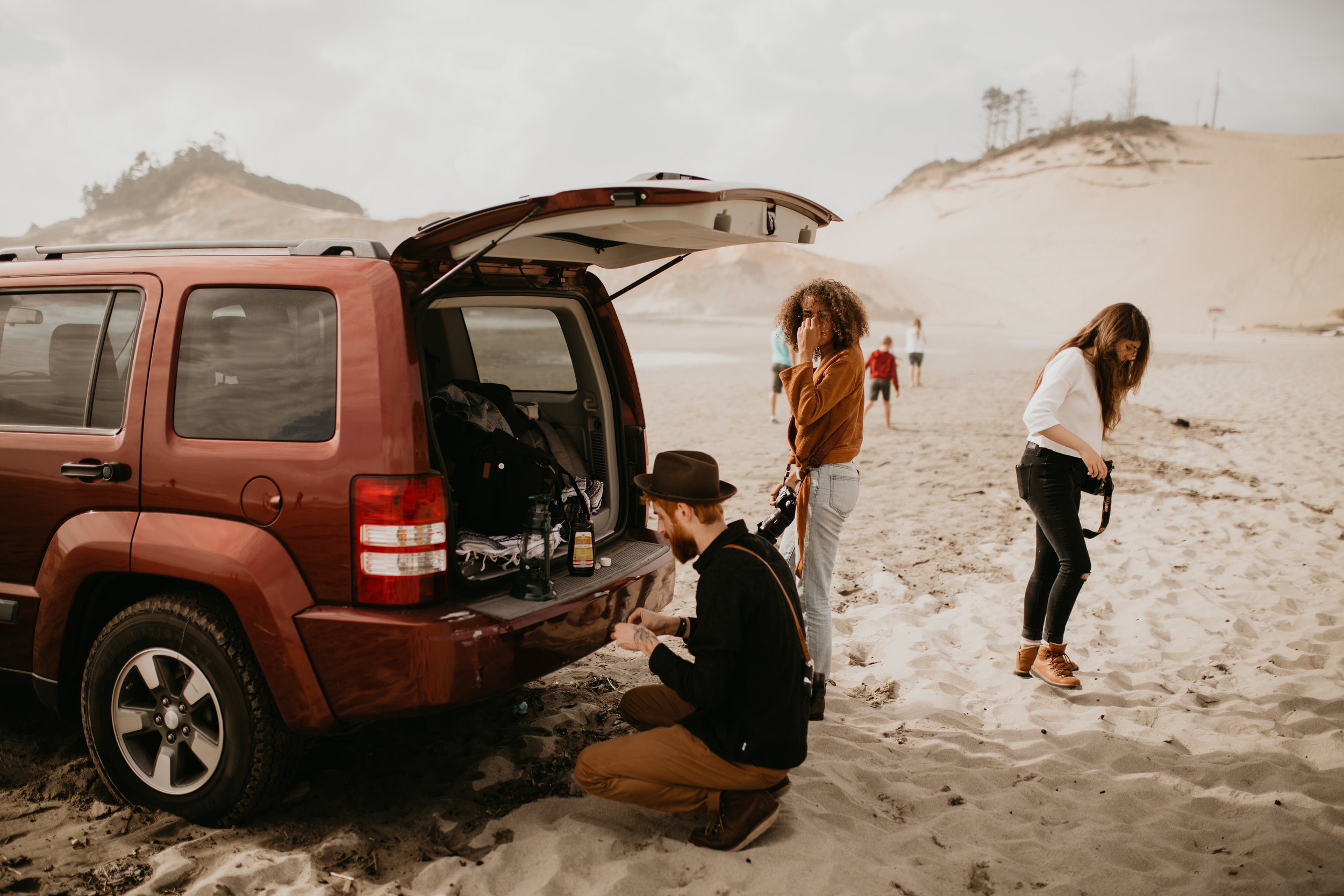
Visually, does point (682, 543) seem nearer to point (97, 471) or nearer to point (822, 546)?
point (822, 546)

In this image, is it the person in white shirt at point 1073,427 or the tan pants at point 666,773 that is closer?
the tan pants at point 666,773

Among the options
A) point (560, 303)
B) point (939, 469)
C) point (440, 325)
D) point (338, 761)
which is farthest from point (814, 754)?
point (939, 469)

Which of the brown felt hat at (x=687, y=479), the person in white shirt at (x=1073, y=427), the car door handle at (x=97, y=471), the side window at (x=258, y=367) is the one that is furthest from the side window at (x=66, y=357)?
the person in white shirt at (x=1073, y=427)

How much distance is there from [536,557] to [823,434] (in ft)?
4.82

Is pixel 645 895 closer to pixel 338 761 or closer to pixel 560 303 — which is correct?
pixel 338 761

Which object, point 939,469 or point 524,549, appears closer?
point 524,549

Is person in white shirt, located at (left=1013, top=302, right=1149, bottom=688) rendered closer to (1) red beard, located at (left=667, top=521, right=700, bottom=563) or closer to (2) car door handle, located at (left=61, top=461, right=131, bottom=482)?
(1) red beard, located at (left=667, top=521, right=700, bottom=563)

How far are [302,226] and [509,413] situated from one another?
77.2m

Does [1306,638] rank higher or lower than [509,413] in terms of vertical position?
lower

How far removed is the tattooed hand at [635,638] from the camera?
2.95 metres

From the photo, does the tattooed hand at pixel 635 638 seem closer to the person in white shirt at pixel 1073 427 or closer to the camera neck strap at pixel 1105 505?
the person in white shirt at pixel 1073 427

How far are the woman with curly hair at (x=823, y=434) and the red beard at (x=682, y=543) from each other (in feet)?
3.96

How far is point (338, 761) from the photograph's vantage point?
11.5 feet

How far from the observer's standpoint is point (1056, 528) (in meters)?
4.20
